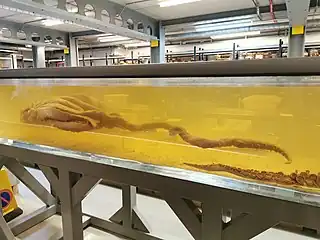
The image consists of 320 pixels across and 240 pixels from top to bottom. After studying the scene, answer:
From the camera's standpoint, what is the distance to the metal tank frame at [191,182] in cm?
83

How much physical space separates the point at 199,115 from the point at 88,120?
1.86 feet

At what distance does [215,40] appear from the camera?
24.7 ft

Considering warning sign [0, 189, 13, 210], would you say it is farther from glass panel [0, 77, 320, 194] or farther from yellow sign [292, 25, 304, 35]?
yellow sign [292, 25, 304, 35]

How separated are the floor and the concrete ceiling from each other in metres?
3.10

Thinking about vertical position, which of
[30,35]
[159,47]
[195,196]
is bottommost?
[195,196]

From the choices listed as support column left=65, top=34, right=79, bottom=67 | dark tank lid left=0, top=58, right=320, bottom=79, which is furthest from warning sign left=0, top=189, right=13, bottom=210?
support column left=65, top=34, right=79, bottom=67

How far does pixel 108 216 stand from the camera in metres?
2.80

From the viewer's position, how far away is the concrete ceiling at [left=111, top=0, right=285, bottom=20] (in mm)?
4484

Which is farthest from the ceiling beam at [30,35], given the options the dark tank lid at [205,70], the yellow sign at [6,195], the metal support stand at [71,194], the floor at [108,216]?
the dark tank lid at [205,70]

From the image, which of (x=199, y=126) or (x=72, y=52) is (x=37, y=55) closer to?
(x=72, y=52)

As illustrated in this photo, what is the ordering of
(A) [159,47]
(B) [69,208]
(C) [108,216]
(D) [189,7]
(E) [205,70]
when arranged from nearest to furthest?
(E) [205,70] → (B) [69,208] → (C) [108,216] → (D) [189,7] → (A) [159,47]

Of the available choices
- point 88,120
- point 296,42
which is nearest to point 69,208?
point 88,120

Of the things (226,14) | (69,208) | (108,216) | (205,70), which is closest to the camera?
(205,70)

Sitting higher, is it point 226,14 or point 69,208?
point 226,14
